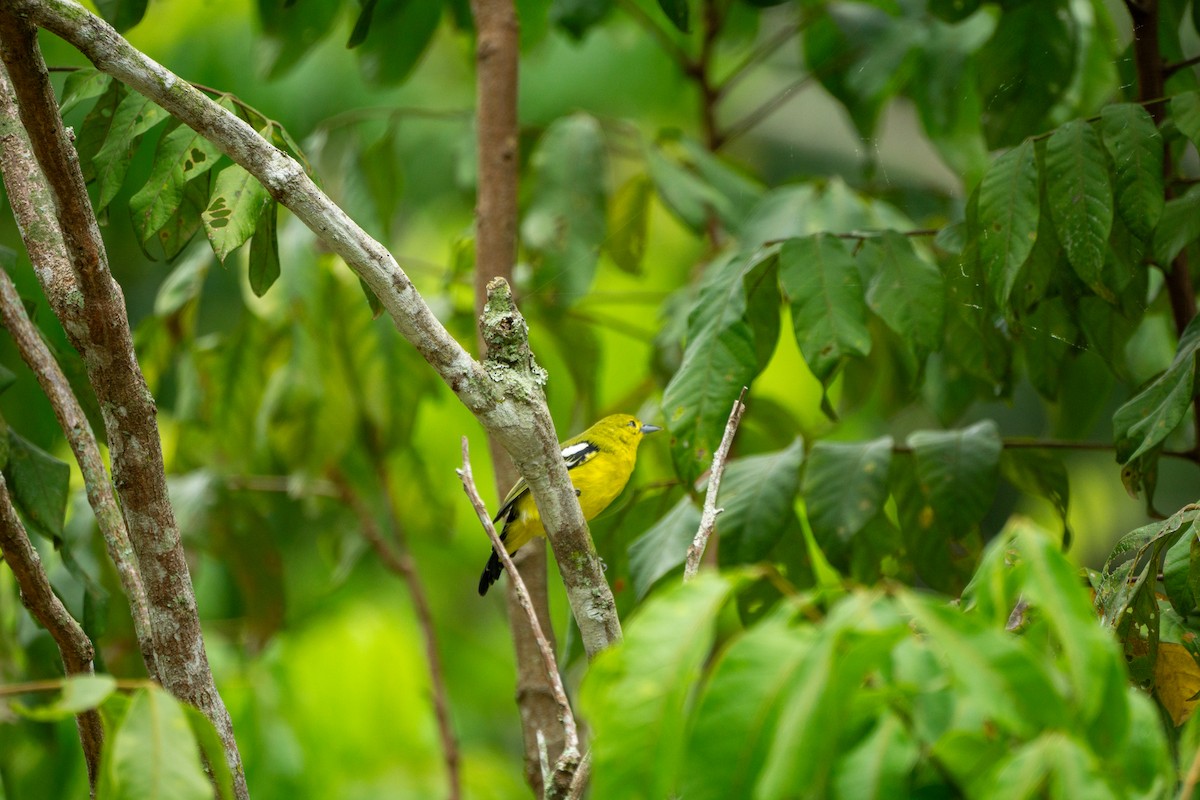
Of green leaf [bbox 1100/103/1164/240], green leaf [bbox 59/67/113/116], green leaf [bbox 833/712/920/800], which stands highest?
green leaf [bbox 59/67/113/116]

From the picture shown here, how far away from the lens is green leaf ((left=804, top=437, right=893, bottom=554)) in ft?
8.22

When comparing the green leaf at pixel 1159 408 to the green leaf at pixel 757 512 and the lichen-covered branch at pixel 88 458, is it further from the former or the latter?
the lichen-covered branch at pixel 88 458

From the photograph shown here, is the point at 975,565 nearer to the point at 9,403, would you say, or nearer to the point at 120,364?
the point at 120,364

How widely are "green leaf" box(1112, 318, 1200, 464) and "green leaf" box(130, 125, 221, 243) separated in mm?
1819

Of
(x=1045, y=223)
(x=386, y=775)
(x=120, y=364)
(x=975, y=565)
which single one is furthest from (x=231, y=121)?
(x=386, y=775)

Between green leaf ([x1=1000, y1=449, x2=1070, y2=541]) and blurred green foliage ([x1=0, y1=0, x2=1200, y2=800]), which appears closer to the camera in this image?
blurred green foliage ([x1=0, y1=0, x2=1200, y2=800])

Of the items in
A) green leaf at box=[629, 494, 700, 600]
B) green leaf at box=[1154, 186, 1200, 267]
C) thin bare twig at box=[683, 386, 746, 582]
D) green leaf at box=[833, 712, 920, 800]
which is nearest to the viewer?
green leaf at box=[833, 712, 920, 800]

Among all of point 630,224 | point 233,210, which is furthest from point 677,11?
point 630,224

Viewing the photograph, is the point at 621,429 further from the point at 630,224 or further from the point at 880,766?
the point at 880,766

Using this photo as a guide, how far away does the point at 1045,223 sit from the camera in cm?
235

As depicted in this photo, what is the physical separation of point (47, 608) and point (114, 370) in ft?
1.42

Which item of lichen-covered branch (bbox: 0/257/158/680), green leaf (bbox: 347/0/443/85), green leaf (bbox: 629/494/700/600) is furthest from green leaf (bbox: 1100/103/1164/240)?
green leaf (bbox: 347/0/443/85)

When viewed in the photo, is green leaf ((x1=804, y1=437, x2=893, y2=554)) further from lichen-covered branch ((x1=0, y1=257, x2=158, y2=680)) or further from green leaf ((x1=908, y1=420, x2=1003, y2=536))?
lichen-covered branch ((x1=0, y1=257, x2=158, y2=680))

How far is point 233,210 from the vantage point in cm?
190
